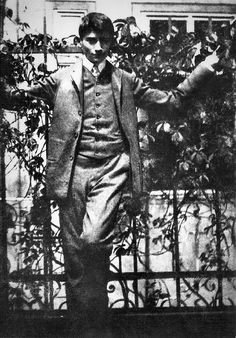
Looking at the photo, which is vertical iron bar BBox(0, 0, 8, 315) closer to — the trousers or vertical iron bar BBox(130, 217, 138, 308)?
the trousers

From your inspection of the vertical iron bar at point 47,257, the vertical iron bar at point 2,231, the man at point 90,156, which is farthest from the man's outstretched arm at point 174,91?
the vertical iron bar at point 2,231

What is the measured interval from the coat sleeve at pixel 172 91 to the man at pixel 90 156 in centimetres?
10

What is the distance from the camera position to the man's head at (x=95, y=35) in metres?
3.29

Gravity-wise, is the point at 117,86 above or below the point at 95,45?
below

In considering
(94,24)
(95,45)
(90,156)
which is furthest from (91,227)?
(94,24)

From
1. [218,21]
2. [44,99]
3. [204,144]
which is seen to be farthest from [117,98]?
[218,21]

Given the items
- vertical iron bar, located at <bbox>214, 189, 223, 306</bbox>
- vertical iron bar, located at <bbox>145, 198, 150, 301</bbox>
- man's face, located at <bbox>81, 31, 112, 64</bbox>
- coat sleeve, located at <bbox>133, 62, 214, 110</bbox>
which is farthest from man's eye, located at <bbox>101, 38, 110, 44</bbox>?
vertical iron bar, located at <bbox>214, 189, 223, 306</bbox>

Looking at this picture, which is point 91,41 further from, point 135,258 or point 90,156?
point 135,258

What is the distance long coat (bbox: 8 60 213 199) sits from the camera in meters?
3.33

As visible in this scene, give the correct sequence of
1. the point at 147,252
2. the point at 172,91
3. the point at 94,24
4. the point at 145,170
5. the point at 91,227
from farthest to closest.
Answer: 1. the point at 147,252
2. the point at 145,170
3. the point at 172,91
4. the point at 94,24
5. the point at 91,227

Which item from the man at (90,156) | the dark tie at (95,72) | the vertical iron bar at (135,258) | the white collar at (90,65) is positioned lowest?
the vertical iron bar at (135,258)

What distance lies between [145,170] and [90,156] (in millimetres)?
644

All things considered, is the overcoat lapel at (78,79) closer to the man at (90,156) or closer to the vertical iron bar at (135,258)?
the man at (90,156)

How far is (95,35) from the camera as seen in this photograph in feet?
10.9
